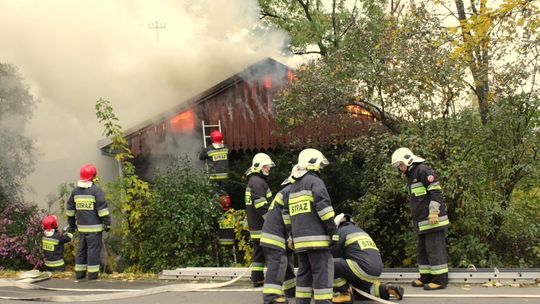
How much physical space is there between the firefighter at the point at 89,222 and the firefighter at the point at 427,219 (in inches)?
177

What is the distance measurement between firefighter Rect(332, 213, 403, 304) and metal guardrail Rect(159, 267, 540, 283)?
1124mm

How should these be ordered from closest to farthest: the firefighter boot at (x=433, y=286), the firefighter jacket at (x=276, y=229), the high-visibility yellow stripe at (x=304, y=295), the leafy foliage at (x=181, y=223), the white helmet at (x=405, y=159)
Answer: the high-visibility yellow stripe at (x=304, y=295) < the firefighter jacket at (x=276, y=229) < the firefighter boot at (x=433, y=286) < the white helmet at (x=405, y=159) < the leafy foliage at (x=181, y=223)

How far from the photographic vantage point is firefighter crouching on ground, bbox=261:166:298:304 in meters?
6.07

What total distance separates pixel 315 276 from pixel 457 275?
2470 millimetres

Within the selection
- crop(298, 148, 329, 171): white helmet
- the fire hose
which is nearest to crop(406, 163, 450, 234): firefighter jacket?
crop(298, 148, 329, 171): white helmet

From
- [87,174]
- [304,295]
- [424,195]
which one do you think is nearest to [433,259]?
[424,195]

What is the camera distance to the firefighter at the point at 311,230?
561 centimetres

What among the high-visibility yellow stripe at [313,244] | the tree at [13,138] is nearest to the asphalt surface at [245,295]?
the high-visibility yellow stripe at [313,244]

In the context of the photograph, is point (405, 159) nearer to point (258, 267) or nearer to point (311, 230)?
point (311, 230)

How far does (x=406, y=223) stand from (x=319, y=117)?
7.85 feet

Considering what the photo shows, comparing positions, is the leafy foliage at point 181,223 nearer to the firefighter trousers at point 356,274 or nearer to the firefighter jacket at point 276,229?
the firefighter jacket at point 276,229

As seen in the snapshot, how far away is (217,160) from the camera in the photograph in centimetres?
1019

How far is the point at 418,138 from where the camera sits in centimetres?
852

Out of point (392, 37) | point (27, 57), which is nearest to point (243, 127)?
point (392, 37)
